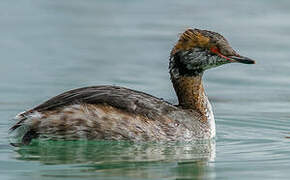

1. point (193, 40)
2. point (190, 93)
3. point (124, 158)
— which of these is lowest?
point (124, 158)

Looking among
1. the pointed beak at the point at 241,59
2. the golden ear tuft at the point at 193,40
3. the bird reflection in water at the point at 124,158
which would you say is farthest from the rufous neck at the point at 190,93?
the bird reflection in water at the point at 124,158

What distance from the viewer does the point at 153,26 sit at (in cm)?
1911

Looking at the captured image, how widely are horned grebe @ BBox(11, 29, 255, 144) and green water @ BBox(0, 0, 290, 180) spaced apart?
5.4 inches

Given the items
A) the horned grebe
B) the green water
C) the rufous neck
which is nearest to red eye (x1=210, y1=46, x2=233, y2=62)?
the horned grebe

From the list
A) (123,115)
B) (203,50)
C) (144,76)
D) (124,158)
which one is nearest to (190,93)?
(203,50)

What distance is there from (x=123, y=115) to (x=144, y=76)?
4.03 meters

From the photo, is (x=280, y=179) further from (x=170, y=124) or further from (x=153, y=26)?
(x=153, y=26)

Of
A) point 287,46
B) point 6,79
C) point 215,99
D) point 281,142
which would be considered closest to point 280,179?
point 281,142

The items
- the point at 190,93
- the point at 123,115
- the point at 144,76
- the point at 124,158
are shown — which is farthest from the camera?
the point at 144,76

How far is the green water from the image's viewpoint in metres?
10.6

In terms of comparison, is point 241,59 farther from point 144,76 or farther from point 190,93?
point 144,76

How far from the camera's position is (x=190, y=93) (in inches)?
497

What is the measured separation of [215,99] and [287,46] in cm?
325

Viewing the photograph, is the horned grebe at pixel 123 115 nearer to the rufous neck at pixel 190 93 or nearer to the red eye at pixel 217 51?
the red eye at pixel 217 51
